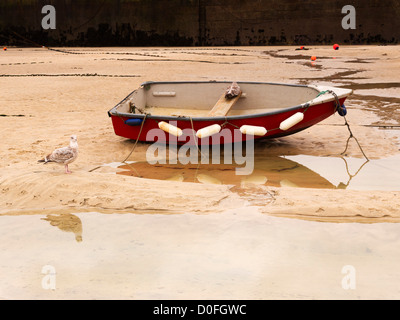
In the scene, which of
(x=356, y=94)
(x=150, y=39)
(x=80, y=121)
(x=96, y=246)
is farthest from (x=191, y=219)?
(x=150, y=39)

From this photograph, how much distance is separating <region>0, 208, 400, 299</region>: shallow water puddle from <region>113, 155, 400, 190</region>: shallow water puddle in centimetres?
132

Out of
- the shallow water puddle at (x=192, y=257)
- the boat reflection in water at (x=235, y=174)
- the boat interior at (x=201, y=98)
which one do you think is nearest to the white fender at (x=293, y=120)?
the boat reflection in water at (x=235, y=174)

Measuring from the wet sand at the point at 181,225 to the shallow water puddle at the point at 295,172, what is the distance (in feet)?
0.75

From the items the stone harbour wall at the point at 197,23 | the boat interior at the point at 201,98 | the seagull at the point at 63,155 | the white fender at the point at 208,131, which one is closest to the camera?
the seagull at the point at 63,155

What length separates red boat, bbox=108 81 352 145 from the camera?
722cm

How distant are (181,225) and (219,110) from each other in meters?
3.60

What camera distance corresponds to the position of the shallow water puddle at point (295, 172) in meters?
6.47

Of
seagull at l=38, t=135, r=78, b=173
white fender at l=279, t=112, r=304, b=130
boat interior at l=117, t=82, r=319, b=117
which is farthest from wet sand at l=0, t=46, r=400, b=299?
white fender at l=279, t=112, r=304, b=130

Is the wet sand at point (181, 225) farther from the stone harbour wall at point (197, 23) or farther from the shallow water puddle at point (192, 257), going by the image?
the stone harbour wall at point (197, 23)

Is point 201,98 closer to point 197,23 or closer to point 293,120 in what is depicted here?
point 293,120

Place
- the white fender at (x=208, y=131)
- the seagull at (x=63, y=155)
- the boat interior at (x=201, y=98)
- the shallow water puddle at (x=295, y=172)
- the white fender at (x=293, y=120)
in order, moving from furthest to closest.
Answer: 1. the boat interior at (x=201, y=98)
2. the white fender at (x=208, y=131)
3. the white fender at (x=293, y=120)
4. the shallow water puddle at (x=295, y=172)
5. the seagull at (x=63, y=155)

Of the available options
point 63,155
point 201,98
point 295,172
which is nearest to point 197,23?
point 201,98

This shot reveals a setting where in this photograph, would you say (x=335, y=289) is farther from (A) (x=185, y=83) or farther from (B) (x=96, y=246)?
(A) (x=185, y=83)

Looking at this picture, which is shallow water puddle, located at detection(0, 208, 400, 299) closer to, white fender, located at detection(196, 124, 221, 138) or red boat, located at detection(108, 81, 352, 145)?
white fender, located at detection(196, 124, 221, 138)
